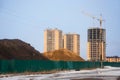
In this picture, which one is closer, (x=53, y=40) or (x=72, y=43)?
(x=53, y=40)

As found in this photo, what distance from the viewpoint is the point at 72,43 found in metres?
171

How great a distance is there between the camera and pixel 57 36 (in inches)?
6339

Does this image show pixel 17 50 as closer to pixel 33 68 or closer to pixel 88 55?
pixel 33 68

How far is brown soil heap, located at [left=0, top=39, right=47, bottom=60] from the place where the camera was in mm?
77562

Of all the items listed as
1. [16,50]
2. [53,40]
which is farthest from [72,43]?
[16,50]

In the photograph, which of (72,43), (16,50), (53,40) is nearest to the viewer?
(16,50)

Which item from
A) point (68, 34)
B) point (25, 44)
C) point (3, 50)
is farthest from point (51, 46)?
point (3, 50)

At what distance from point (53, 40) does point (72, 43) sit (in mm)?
15865

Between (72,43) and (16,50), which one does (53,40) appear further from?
(16,50)

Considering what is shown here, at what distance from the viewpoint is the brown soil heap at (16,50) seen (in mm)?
77562

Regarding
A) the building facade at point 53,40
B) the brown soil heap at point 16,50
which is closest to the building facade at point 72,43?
the building facade at point 53,40

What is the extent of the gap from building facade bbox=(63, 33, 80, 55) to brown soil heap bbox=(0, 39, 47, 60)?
8270cm

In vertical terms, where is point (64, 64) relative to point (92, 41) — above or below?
below

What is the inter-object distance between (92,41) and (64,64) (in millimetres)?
103431
